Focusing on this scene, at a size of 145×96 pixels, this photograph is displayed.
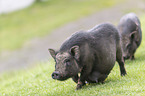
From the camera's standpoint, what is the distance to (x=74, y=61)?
6.59m

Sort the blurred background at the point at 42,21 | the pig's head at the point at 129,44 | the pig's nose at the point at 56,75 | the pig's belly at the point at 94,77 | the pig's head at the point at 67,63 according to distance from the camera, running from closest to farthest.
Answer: the pig's nose at the point at 56,75
the pig's head at the point at 67,63
the pig's belly at the point at 94,77
the pig's head at the point at 129,44
the blurred background at the point at 42,21

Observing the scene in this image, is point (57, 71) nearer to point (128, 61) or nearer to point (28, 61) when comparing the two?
point (128, 61)

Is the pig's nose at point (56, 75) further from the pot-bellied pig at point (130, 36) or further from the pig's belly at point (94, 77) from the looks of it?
the pot-bellied pig at point (130, 36)

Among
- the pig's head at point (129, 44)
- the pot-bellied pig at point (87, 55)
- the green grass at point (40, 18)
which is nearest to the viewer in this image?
the pot-bellied pig at point (87, 55)

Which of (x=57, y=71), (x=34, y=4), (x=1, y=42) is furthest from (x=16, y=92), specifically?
(x=34, y=4)

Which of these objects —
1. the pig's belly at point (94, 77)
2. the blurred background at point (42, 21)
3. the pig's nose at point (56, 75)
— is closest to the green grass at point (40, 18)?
the blurred background at point (42, 21)

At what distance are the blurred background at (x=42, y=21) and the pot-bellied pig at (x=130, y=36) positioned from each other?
7556 mm

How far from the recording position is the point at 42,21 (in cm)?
2652

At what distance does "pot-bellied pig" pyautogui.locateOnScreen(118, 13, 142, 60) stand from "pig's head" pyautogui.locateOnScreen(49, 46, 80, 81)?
13.1 ft

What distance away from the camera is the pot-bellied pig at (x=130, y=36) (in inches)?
404

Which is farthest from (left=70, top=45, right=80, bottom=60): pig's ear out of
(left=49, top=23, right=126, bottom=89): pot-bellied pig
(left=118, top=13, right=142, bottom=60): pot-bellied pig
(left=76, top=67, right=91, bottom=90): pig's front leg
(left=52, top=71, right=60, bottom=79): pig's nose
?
(left=118, top=13, right=142, bottom=60): pot-bellied pig

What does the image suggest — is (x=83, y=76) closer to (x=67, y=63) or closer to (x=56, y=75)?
(x=67, y=63)

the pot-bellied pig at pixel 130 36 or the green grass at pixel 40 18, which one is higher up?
the pot-bellied pig at pixel 130 36

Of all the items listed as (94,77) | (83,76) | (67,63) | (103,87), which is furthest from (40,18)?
(67,63)
